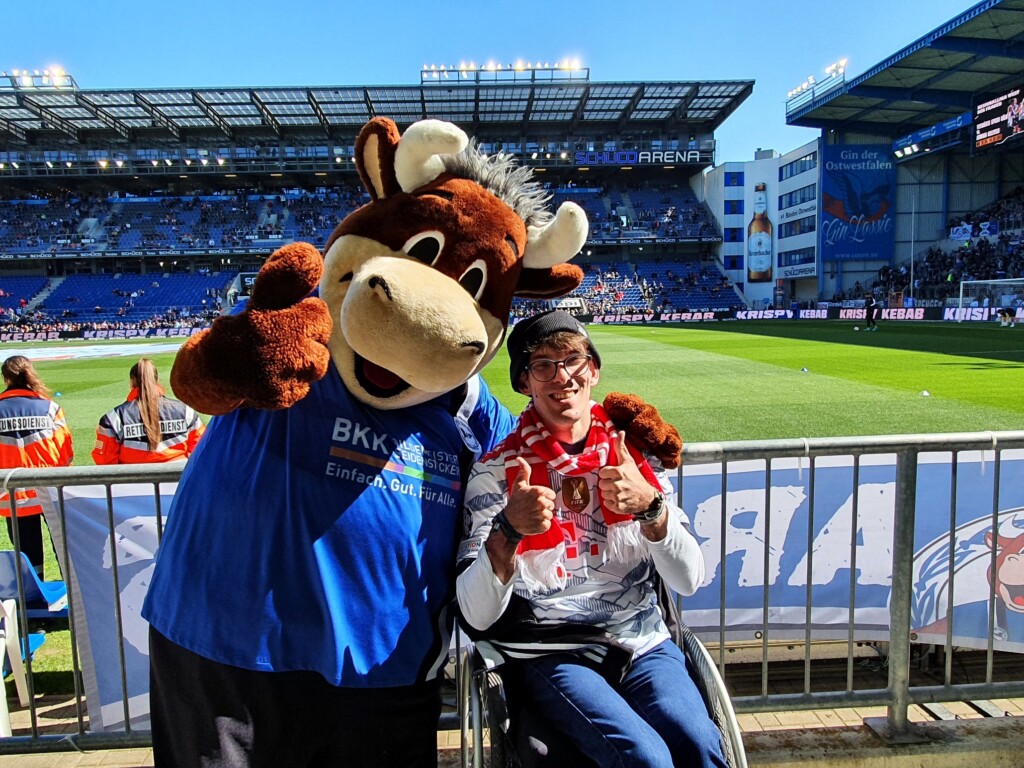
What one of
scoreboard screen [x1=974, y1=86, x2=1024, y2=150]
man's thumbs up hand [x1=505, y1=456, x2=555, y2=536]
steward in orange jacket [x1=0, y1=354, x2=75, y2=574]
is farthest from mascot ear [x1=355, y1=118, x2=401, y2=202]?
scoreboard screen [x1=974, y1=86, x2=1024, y2=150]

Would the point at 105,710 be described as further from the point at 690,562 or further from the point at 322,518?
the point at 690,562

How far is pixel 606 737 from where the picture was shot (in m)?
1.71

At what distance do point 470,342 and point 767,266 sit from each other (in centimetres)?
5659

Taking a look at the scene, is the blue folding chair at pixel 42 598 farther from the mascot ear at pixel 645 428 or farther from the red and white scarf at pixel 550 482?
the mascot ear at pixel 645 428

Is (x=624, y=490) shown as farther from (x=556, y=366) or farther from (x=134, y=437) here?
(x=134, y=437)

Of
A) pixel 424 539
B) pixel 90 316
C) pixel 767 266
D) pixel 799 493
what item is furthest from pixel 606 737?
pixel 767 266

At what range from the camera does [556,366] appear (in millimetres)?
1989

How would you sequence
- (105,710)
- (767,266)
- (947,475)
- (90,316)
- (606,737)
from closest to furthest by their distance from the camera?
(606,737), (105,710), (947,475), (90,316), (767,266)

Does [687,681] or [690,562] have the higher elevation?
[690,562]

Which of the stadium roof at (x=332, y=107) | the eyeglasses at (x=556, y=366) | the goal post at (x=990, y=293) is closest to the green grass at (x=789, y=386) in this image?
the eyeglasses at (x=556, y=366)

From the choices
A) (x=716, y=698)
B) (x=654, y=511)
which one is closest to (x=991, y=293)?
(x=716, y=698)

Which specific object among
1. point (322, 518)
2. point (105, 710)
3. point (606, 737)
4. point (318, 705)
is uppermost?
point (322, 518)

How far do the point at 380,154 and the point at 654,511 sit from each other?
4.01 ft

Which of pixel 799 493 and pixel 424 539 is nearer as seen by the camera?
pixel 424 539
